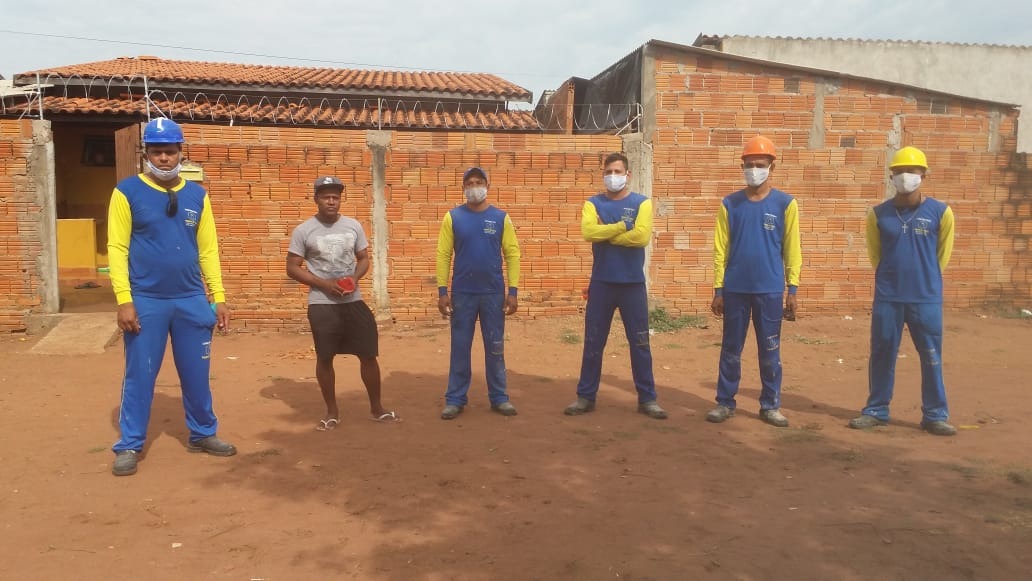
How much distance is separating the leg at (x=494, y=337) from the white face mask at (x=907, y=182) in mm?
2832

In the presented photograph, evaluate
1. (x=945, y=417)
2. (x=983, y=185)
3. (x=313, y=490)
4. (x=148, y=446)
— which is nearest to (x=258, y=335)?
(x=148, y=446)

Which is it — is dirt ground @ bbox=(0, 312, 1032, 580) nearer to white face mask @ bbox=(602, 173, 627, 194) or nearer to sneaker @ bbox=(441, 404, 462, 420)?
sneaker @ bbox=(441, 404, 462, 420)

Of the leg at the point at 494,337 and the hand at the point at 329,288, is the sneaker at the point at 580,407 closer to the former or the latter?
the leg at the point at 494,337

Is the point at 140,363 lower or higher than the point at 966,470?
higher

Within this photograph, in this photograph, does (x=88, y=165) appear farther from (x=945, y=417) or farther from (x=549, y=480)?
(x=945, y=417)

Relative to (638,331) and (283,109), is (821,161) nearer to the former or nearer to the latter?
(638,331)

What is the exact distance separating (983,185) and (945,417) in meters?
5.83

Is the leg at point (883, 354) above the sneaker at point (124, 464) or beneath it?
above

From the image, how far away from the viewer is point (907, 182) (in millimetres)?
5004

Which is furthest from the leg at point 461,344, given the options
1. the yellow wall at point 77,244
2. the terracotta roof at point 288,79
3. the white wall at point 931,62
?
the white wall at point 931,62

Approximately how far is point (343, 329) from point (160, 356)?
1163 millimetres

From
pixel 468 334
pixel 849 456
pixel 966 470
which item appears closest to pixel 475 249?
pixel 468 334

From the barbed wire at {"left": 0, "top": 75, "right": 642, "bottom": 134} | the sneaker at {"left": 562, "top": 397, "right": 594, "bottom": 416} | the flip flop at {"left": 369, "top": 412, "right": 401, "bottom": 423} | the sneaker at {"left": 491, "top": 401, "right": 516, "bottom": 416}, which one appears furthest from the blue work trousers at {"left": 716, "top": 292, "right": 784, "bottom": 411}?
the barbed wire at {"left": 0, "top": 75, "right": 642, "bottom": 134}

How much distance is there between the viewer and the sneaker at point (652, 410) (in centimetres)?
544
